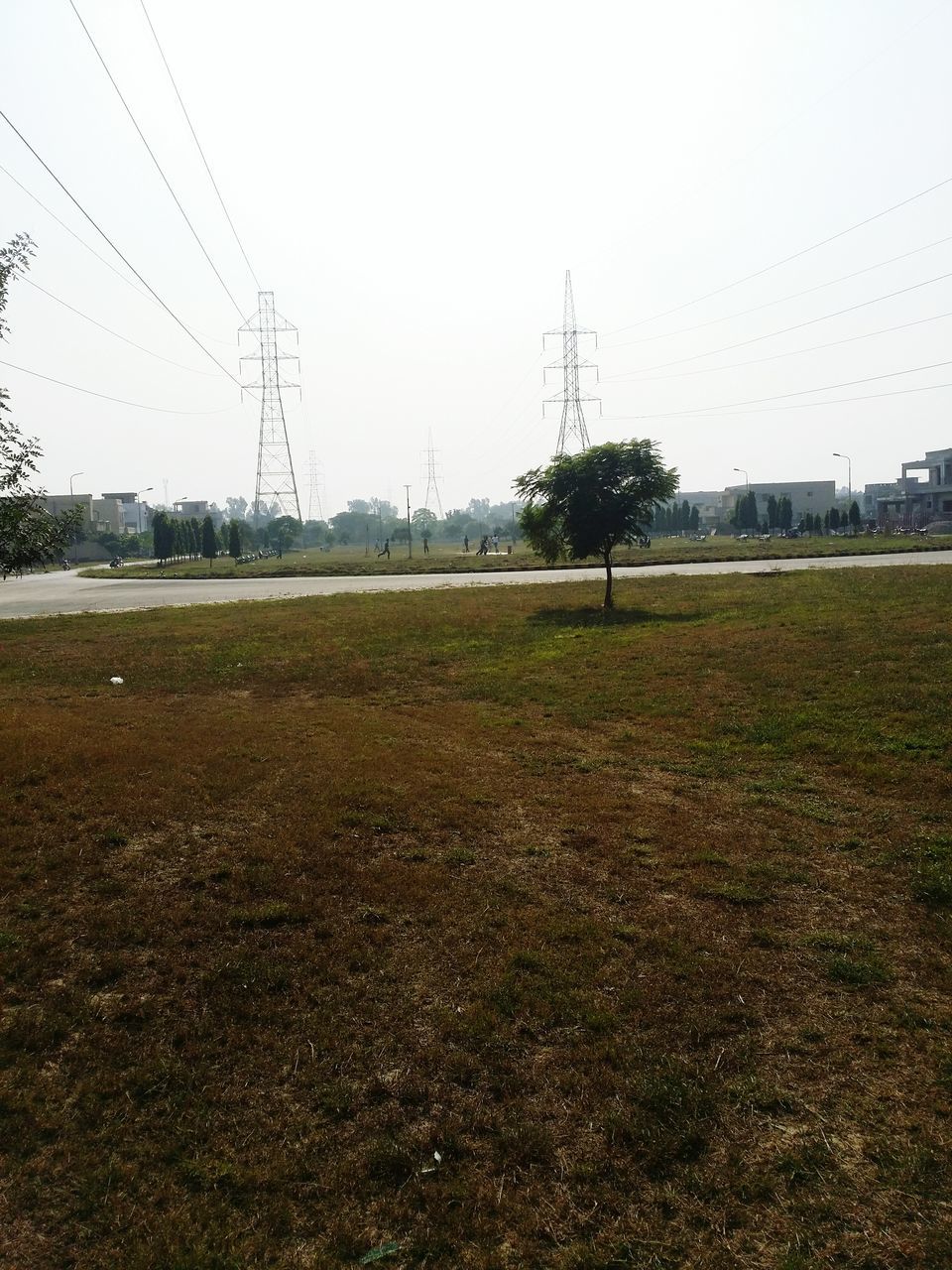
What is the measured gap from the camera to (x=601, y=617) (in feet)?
78.2

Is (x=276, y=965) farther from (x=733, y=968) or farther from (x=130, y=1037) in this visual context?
(x=733, y=968)

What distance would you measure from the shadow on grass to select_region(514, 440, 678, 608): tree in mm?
953

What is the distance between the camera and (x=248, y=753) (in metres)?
10.4

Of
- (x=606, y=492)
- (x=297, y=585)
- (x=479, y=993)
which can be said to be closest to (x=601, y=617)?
(x=606, y=492)

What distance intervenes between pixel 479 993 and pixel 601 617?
19227 millimetres

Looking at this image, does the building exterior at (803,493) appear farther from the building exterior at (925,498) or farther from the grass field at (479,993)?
the grass field at (479,993)

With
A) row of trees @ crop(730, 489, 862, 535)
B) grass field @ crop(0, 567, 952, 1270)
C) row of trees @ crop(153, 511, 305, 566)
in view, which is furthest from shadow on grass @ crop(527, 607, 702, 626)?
row of trees @ crop(730, 489, 862, 535)

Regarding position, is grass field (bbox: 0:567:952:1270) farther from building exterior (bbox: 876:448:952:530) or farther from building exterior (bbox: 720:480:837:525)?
building exterior (bbox: 720:480:837:525)

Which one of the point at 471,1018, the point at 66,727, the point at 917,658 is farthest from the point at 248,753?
the point at 917,658

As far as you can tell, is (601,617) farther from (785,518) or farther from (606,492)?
(785,518)

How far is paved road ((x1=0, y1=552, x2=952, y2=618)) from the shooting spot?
114 ft

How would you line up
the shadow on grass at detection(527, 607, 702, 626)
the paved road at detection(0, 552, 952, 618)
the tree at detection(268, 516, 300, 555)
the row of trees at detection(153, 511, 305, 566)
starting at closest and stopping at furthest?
the shadow on grass at detection(527, 607, 702, 626)
the paved road at detection(0, 552, 952, 618)
the row of trees at detection(153, 511, 305, 566)
the tree at detection(268, 516, 300, 555)

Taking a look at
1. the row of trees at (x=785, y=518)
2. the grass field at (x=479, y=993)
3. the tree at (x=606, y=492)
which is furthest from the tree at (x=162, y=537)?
the grass field at (x=479, y=993)

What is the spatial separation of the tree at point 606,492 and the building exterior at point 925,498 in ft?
234
